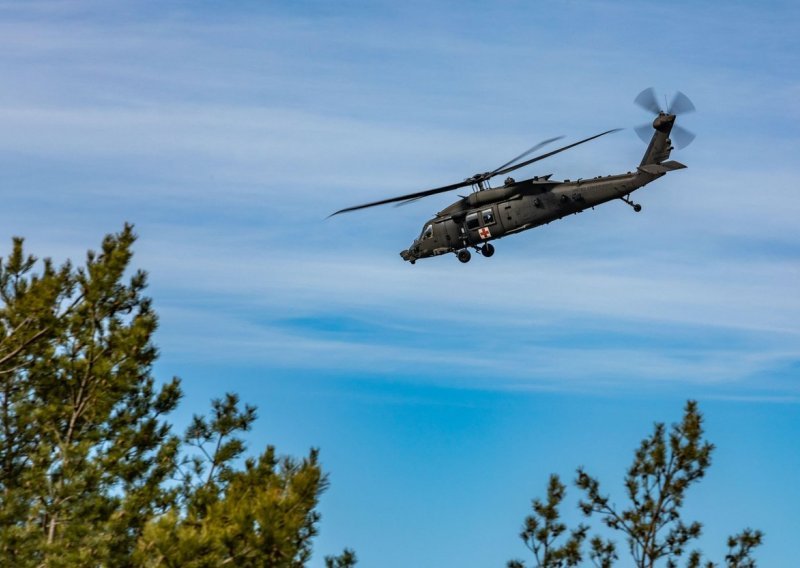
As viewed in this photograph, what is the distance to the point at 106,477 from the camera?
19.9m

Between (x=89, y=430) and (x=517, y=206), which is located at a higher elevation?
(x=517, y=206)

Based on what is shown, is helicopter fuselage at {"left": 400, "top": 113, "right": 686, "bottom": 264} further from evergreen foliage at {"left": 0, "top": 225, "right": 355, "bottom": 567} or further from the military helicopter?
evergreen foliage at {"left": 0, "top": 225, "right": 355, "bottom": 567}

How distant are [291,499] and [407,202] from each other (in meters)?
33.2

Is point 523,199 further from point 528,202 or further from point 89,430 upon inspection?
point 89,430

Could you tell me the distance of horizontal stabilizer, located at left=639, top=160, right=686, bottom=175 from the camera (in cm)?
4322

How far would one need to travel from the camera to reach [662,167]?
43344 mm

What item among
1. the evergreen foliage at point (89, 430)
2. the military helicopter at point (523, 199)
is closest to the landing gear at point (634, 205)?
the military helicopter at point (523, 199)

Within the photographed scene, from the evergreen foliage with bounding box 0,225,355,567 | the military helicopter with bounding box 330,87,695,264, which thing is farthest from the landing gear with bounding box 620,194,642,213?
the evergreen foliage with bounding box 0,225,355,567

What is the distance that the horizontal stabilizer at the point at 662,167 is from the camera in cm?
4322

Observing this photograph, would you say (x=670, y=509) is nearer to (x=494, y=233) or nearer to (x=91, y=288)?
(x=91, y=288)

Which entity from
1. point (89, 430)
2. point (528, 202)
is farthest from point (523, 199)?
point (89, 430)

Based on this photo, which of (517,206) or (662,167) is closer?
(662,167)

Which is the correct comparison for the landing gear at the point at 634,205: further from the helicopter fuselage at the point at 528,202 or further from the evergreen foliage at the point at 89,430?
the evergreen foliage at the point at 89,430

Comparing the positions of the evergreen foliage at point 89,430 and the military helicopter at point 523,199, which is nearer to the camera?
the evergreen foliage at point 89,430
